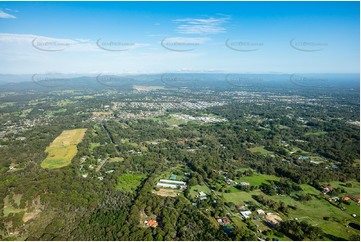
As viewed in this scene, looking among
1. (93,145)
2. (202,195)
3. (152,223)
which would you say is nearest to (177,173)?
(202,195)

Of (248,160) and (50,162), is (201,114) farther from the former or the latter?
(50,162)

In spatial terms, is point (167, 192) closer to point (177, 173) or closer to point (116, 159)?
point (177, 173)

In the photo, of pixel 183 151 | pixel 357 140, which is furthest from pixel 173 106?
pixel 357 140

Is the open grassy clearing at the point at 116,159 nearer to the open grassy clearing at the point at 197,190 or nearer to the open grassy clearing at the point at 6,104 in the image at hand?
the open grassy clearing at the point at 197,190

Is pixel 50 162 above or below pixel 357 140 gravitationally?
below

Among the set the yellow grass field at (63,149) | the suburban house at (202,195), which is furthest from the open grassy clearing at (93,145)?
the suburban house at (202,195)

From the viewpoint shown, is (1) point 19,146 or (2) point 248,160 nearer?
(2) point 248,160
